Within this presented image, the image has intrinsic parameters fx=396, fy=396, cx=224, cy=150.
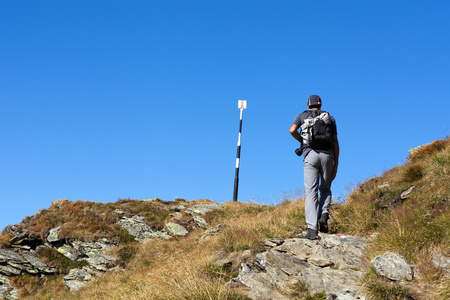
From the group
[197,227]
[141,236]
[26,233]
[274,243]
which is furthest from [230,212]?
[274,243]

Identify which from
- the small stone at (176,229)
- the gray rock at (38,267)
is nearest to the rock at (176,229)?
the small stone at (176,229)

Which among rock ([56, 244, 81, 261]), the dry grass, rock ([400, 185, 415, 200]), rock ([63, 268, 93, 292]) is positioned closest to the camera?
the dry grass

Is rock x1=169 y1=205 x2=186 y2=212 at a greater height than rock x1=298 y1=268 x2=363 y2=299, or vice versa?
rock x1=169 y1=205 x2=186 y2=212

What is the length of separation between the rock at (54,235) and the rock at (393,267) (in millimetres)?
15648

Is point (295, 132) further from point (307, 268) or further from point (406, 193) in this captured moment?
point (406, 193)

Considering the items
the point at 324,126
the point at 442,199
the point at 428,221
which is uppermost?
the point at 324,126

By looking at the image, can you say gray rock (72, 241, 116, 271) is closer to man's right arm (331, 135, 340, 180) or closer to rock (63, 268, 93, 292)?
rock (63, 268, 93, 292)

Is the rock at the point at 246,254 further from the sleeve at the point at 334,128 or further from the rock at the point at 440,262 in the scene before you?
the rock at the point at 440,262

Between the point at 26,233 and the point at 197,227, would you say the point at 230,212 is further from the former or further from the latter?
the point at 26,233

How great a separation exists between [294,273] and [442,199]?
11.3 ft

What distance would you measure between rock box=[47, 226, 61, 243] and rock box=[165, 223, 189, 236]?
16.3 feet

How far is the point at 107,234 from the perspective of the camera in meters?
18.7

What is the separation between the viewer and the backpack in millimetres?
7699

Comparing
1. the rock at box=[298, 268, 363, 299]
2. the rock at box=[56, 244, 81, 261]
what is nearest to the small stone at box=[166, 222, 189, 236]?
the rock at box=[56, 244, 81, 261]
